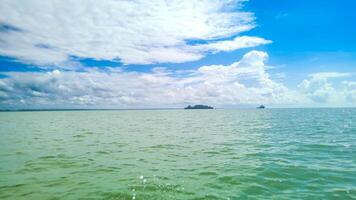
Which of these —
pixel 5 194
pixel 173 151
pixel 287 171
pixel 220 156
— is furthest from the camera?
pixel 173 151

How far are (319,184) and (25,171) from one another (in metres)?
17.9

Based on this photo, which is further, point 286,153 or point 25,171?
point 286,153

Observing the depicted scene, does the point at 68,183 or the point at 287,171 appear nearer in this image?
the point at 68,183

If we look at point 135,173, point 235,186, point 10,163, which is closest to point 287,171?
point 235,186

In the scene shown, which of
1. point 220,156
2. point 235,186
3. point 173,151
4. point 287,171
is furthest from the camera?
point 173,151

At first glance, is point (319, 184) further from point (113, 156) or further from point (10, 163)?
point (10, 163)

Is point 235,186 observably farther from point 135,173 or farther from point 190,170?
point 135,173

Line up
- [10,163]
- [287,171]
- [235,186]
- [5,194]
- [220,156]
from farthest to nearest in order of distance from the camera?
[220,156] → [10,163] → [287,171] → [235,186] → [5,194]

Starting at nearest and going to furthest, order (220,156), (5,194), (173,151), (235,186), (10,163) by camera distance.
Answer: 1. (5,194)
2. (235,186)
3. (10,163)
4. (220,156)
5. (173,151)

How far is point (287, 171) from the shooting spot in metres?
17.3

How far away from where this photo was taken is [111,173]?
57.1 ft

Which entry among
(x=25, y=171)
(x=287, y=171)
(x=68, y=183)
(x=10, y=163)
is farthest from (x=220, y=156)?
(x=10, y=163)

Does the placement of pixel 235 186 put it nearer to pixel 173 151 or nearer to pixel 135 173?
pixel 135 173

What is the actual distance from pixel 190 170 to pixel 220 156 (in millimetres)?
5817
